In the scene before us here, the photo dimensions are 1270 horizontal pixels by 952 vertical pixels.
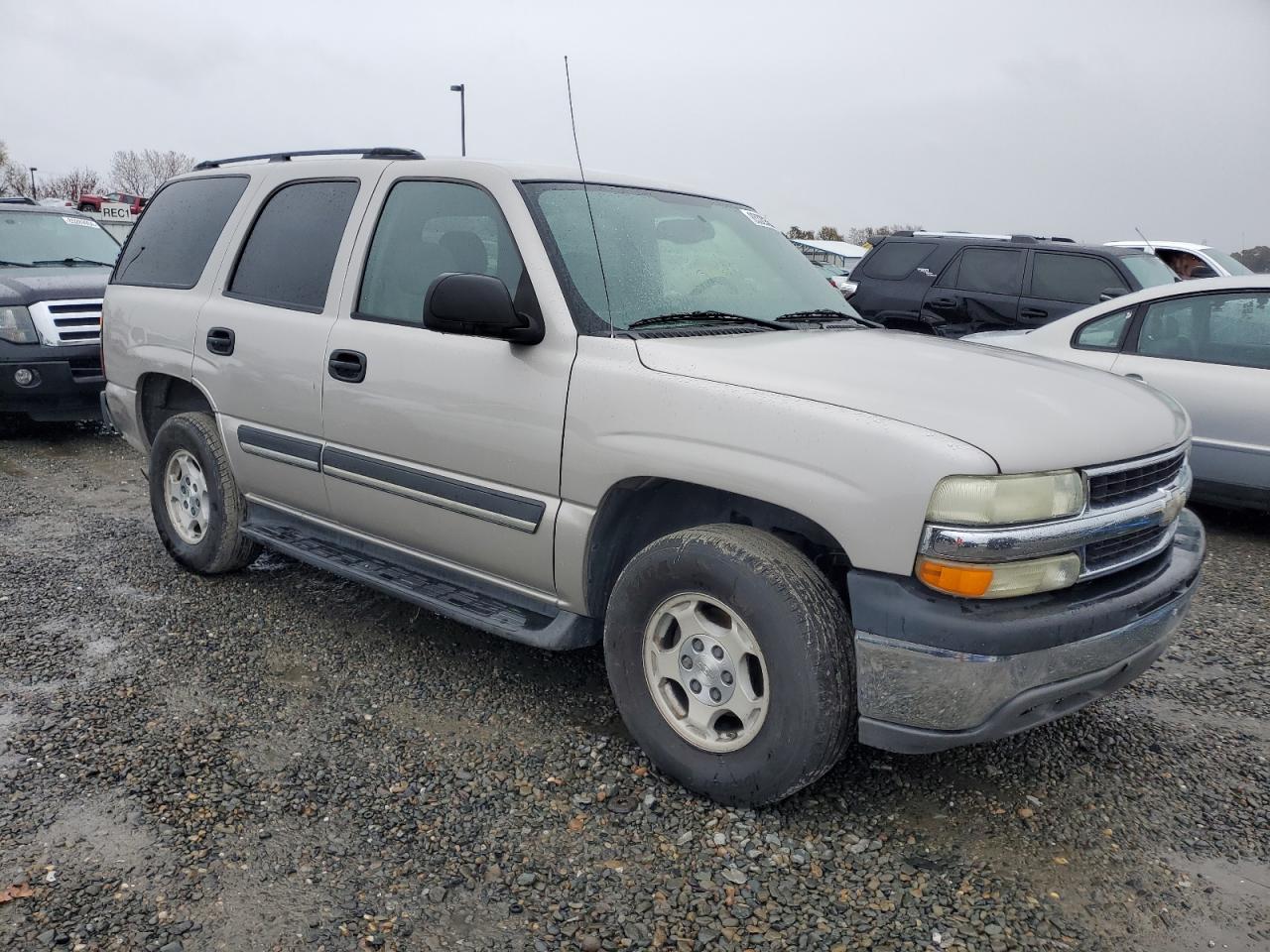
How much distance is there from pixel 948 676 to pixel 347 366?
2.37 metres

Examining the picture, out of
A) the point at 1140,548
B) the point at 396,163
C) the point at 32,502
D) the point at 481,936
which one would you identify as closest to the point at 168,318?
the point at 396,163

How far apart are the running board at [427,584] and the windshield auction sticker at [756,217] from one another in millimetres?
1852

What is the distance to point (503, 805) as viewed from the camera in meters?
3.03

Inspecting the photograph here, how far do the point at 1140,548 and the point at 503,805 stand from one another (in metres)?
1.93

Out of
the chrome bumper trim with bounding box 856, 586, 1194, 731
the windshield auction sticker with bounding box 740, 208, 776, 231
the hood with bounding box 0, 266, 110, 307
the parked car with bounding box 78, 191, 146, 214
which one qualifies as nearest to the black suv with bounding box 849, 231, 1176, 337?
the windshield auction sticker with bounding box 740, 208, 776, 231

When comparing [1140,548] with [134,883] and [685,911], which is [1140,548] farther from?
[134,883]

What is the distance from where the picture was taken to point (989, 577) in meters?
2.54

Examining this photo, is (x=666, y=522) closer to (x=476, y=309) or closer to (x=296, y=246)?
(x=476, y=309)

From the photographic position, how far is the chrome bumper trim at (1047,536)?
8.25 ft

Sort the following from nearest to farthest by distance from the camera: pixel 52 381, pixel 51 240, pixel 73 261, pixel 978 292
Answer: pixel 52 381 → pixel 73 261 → pixel 51 240 → pixel 978 292

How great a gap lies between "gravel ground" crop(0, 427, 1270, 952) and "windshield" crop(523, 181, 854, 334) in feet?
4.68

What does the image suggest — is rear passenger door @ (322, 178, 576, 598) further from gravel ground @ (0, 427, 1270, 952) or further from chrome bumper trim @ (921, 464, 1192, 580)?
chrome bumper trim @ (921, 464, 1192, 580)

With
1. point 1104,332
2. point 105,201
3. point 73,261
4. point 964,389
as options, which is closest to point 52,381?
point 73,261

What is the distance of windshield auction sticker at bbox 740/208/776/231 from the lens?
4.31m
